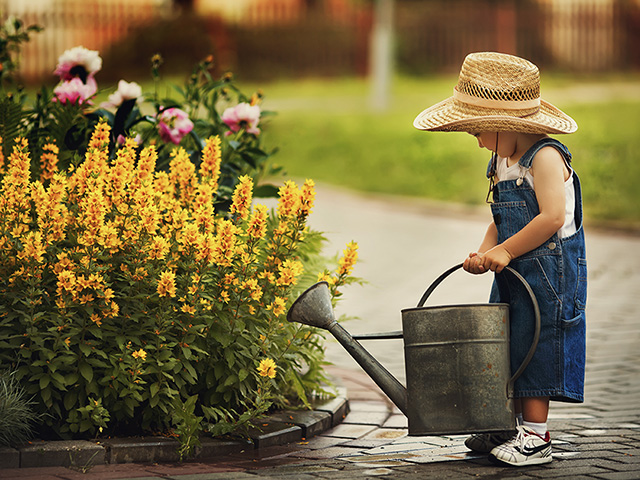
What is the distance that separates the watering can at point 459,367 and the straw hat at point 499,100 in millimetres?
550

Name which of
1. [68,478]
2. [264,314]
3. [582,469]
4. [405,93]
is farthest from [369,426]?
[405,93]

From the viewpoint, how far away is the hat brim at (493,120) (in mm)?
3508

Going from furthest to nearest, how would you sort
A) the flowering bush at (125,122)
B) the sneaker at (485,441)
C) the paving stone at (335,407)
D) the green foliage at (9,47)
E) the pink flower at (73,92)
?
the green foliage at (9,47) → the pink flower at (73,92) → the flowering bush at (125,122) → the paving stone at (335,407) → the sneaker at (485,441)

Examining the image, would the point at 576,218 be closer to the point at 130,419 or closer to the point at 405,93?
the point at 130,419

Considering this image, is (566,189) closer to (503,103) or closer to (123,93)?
(503,103)

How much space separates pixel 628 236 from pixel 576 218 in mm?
7465

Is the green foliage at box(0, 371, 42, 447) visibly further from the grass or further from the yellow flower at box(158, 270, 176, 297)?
the grass

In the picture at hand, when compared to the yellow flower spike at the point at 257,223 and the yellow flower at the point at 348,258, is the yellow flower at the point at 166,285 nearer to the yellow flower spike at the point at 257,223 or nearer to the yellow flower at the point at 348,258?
the yellow flower spike at the point at 257,223

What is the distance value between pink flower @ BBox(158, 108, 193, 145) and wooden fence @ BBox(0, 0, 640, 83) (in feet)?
58.6

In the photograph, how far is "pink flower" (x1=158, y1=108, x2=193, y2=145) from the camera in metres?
4.64

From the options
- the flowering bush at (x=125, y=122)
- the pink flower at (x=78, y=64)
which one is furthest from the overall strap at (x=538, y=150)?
the pink flower at (x=78, y=64)

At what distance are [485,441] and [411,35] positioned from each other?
67.4ft

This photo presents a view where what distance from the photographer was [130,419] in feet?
12.0

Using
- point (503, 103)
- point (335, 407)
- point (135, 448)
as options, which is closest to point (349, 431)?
point (335, 407)
